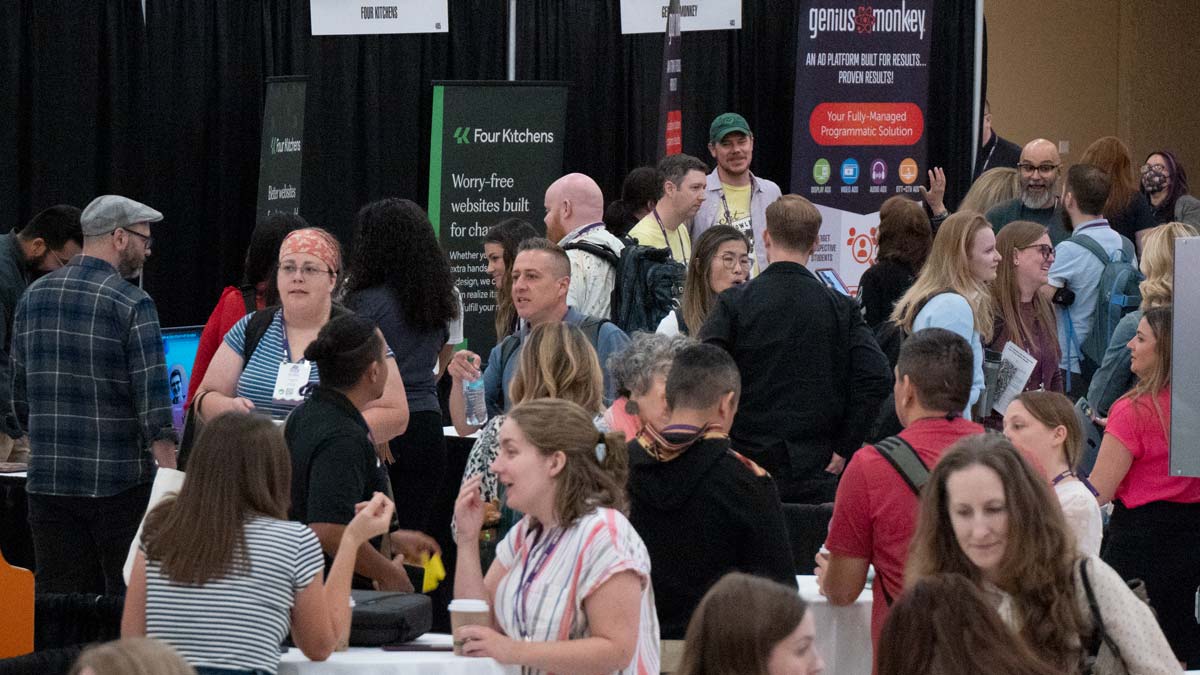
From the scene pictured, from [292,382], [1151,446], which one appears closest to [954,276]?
[1151,446]

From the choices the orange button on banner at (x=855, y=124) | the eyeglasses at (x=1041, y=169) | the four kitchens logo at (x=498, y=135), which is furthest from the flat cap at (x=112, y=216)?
the orange button on banner at (x=855, y=124)

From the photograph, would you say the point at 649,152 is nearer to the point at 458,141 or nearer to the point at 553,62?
the point at 553,62

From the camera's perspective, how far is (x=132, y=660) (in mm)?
2135

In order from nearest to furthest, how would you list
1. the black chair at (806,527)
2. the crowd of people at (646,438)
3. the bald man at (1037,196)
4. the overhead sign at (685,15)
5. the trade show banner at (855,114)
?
the crowd of people at (646,438), the black chair at (806,527), the bald man at (1037,196), the trade show banner at (855,114), the overhead sign at (685,15)

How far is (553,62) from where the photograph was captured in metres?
8.83

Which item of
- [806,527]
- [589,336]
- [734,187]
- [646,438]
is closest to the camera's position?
[646,438]

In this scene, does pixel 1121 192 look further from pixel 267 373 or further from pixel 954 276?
pixel 267 373

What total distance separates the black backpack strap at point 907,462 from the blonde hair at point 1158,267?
1.96m

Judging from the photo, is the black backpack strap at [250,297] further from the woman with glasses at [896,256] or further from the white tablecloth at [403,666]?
the white tablecloth at [403,666]

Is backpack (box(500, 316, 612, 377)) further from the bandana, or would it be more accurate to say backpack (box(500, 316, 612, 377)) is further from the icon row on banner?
the icon row on banner

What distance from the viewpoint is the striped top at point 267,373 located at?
4.11 m

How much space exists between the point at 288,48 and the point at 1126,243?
4.36 m

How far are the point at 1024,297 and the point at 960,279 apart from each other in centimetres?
53

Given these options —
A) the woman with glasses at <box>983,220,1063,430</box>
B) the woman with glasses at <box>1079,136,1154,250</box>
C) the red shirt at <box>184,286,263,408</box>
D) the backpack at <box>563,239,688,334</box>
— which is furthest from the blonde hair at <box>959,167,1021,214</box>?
the red shirt at <box>184,286,263,408</box>
